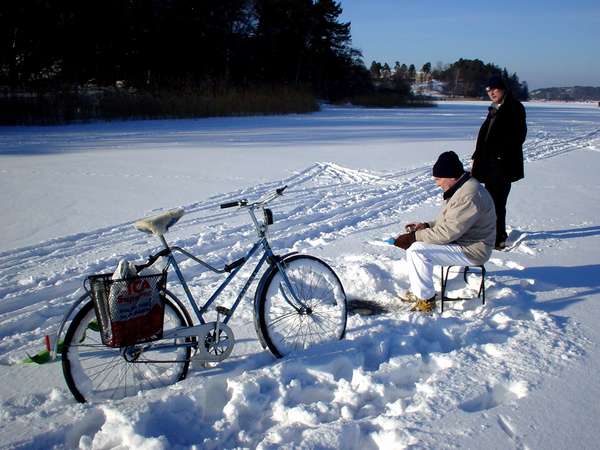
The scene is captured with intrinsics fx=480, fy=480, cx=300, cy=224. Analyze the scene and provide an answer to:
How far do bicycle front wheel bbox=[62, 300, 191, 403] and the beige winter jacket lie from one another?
213cm

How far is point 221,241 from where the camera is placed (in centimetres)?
570

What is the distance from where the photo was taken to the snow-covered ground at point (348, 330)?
2549mm

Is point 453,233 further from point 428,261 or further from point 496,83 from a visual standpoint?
point 496,83

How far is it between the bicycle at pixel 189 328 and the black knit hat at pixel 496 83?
319 centimetres

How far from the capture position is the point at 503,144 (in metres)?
5.49

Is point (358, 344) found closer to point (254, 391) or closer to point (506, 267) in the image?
point (254, 391)

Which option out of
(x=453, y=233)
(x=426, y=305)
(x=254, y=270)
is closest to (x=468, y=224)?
(x=453, y=233)

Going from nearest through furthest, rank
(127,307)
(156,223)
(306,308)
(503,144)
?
1. (127,307)
2. (156,223)
3. (306,308)
4. (503,144)

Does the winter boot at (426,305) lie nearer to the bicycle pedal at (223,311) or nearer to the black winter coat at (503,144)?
the bicycle pedal at (223,311)

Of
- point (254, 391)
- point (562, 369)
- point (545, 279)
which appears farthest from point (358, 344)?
point (545, 279)

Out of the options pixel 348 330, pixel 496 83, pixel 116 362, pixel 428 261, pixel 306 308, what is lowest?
pixel 348 330

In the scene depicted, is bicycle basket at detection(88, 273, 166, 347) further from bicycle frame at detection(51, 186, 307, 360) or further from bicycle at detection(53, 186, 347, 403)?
bicycle frame at detection(51, 186, 307, 360)

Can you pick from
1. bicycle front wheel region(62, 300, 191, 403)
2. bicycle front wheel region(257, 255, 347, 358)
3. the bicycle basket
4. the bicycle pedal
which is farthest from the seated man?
the bicycle basket

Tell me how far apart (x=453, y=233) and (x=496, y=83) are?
92.5 inches
